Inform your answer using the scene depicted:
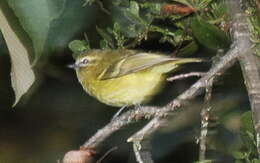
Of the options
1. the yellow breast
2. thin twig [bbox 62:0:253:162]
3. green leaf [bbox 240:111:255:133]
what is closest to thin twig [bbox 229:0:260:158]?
thin twig [bbox 62:0:253:162]

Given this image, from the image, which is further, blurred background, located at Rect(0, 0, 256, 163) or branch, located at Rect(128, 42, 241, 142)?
blurred background, located at Rect(0, 0, 256, 163)

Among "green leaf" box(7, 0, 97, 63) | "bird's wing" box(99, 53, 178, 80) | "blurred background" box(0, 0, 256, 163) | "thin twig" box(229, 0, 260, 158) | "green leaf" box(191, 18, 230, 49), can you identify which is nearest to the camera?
"thin twig" box(229, 0, 260, 158)

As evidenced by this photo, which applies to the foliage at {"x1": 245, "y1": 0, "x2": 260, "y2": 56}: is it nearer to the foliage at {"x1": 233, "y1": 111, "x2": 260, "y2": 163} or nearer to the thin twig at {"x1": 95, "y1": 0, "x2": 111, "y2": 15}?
the foliage at {"x1": 233, "y1": 111, "x2": 260, "y2": 163}

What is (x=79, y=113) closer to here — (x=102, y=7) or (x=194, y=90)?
(x=102, y=7)

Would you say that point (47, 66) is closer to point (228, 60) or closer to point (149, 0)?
point (149, 0)

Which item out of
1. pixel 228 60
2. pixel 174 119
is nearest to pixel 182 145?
pixel 174 119

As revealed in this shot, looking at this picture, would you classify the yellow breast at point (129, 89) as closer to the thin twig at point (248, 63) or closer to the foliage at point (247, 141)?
the foliage at point (247, 141)

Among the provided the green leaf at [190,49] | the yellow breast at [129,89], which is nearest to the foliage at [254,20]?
the green leaf at [190,49]
